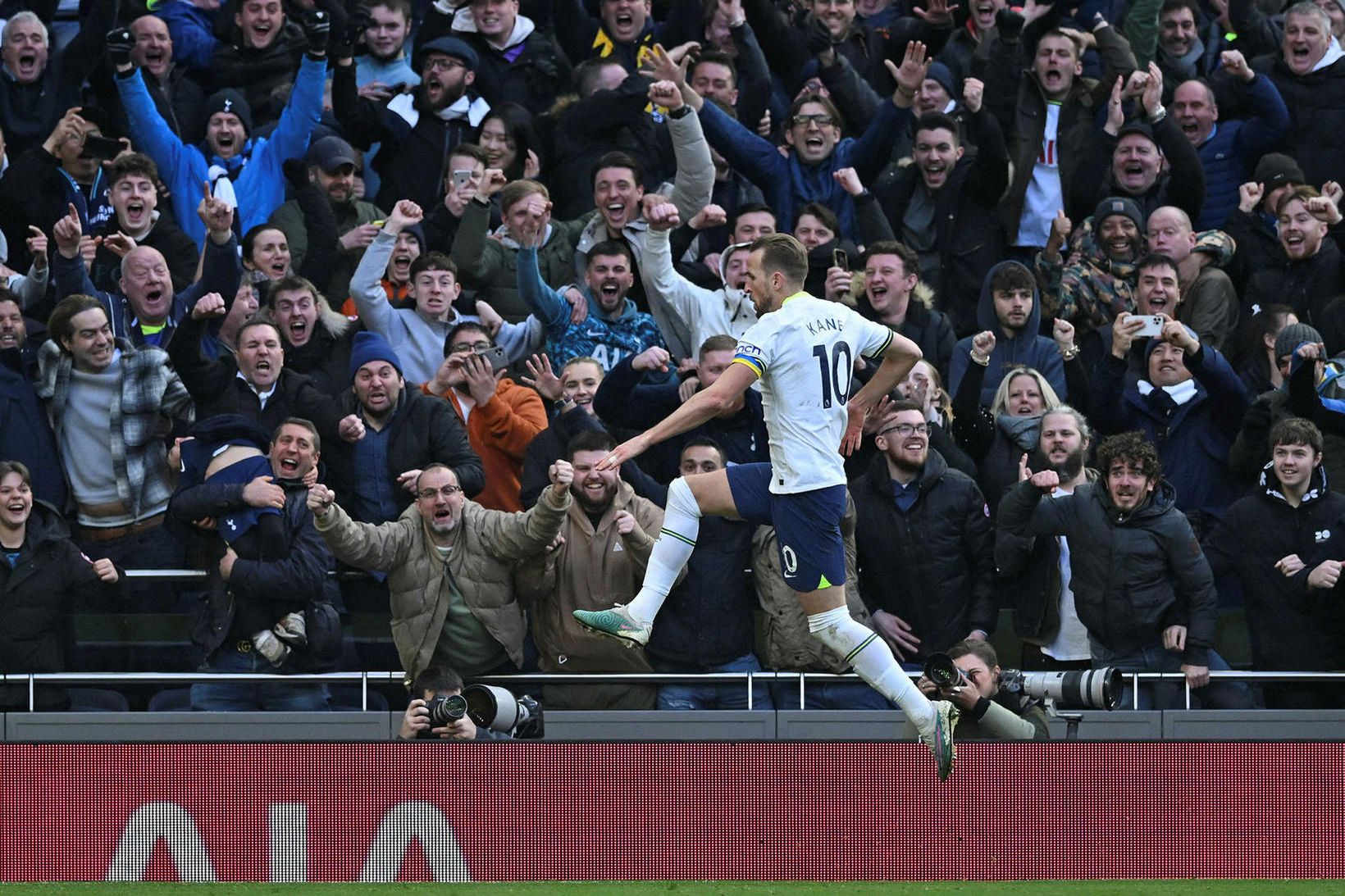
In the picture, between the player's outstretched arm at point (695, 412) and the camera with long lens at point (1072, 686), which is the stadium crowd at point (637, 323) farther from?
the player's outstretched arm at point (695, 412)

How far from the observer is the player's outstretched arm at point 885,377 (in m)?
8.80

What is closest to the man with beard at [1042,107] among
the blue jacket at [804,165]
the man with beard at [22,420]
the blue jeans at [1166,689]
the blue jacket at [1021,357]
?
the blue jacket at [804,165]

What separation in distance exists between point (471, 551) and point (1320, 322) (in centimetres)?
526

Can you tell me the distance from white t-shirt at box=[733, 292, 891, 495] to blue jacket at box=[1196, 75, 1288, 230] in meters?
5.79

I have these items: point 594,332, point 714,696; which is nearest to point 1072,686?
point 714,696

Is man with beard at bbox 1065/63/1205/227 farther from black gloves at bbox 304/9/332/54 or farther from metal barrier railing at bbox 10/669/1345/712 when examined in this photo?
black gloves at bbox 304/9/332/54

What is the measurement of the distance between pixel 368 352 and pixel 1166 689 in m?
4.53

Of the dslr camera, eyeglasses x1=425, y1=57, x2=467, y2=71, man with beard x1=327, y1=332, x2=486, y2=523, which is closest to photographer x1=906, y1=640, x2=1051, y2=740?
the dslr camera

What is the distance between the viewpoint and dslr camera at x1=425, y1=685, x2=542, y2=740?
28.9ft

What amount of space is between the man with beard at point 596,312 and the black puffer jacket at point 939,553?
6.65 ft

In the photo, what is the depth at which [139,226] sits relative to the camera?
40.2 feet

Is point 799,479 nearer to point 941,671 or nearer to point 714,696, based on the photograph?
point 941,671

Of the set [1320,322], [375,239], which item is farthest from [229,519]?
[1320,322]

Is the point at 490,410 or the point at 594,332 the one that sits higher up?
the point at 594,332
